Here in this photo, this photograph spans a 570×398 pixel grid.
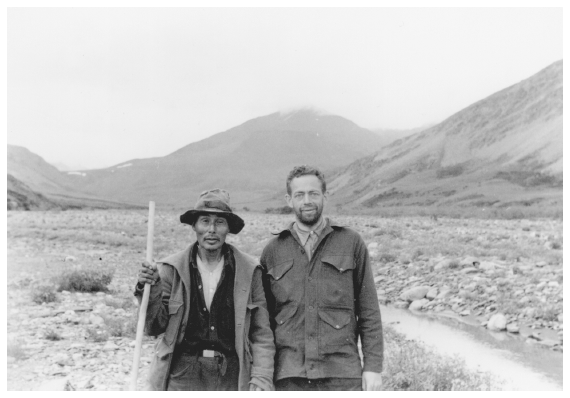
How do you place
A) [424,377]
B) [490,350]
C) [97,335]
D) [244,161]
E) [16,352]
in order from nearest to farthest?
[424,377], [16,352], [97,335], [490,350], [244,161]

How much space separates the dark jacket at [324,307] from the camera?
2.78 m

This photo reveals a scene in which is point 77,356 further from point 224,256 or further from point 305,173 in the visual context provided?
point 305,173

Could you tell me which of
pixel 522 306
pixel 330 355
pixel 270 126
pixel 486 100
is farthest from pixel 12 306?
pixel 486 100

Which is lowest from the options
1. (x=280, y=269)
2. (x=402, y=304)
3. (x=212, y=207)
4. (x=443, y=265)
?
(x=402, y=304)

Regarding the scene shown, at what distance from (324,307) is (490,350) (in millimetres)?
5790

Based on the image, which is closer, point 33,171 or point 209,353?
point 209,353

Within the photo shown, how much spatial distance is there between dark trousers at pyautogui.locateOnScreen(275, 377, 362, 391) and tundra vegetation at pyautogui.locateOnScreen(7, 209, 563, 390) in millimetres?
2615

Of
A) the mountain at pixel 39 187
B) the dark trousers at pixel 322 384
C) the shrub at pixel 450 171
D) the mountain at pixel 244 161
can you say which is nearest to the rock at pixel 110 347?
the dark trousers at pixel 322 384

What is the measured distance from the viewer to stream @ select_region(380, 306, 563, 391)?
21.3 feet

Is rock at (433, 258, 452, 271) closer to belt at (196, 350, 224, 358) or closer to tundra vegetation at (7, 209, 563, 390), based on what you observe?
tundra vegetation at (7, 209, 563, 390)

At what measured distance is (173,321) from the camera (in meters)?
2.68

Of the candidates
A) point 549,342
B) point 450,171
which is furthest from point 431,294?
point 450,171

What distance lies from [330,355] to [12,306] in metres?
6.91

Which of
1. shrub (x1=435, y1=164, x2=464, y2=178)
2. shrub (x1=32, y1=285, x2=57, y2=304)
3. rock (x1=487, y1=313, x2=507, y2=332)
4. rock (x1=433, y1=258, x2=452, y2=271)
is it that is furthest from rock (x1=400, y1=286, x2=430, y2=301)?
shrub (x1=435, y1=164, x2=464, y2=178)
